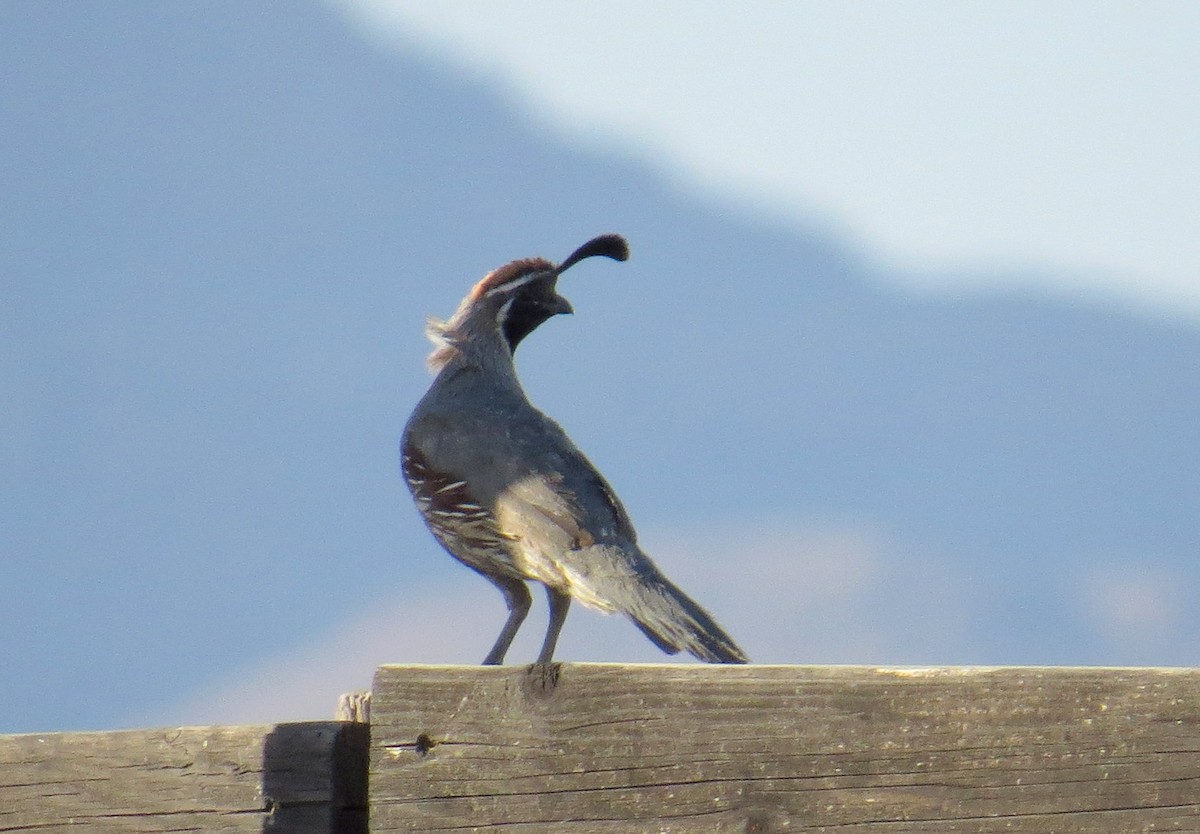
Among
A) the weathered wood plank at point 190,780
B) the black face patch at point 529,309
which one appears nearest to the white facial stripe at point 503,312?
the black face patch at point 529,309

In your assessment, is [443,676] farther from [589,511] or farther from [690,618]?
[589,511]

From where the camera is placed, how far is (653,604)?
304 cm

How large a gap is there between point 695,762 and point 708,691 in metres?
0.07

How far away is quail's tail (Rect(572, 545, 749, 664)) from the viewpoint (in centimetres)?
274

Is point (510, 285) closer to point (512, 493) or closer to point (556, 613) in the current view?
Answer: point (512, 493)

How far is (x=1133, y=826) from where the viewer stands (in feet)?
4.35

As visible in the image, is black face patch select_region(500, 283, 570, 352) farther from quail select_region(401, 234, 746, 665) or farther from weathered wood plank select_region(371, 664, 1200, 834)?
weathered wood plank select_region(371, 664, 1200, 834)

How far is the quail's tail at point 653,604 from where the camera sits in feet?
9.00

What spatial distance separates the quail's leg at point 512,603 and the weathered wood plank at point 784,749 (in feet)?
8.44

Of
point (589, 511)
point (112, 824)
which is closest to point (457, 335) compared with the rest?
point (589, 511)

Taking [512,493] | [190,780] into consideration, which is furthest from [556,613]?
[190,780]

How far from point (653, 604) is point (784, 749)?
1651 millimetres

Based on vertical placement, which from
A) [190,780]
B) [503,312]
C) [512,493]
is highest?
[503,312]

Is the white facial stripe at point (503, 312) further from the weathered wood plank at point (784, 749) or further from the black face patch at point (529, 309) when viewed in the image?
the weathered wood plank at point (784, 749)
